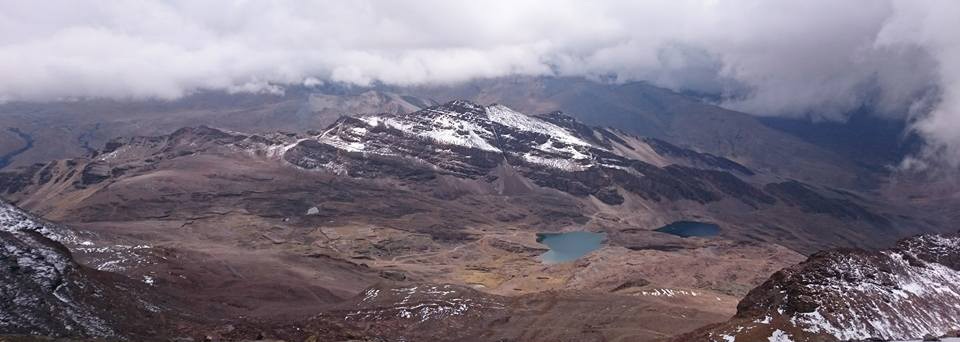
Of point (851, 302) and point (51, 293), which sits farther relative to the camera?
point (51, 293)

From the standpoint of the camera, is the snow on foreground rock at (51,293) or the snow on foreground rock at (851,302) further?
the snow on foreground rock at (51,293)

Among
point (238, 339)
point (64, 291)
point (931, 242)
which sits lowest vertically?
point (238, 339)

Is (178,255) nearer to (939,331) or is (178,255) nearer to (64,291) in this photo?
(64,291)

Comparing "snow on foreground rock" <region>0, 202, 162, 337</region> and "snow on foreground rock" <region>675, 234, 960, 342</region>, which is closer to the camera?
"snow on foreground rock" <region>675, 234, 960, 342</region>

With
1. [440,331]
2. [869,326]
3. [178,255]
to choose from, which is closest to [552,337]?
[440,331]

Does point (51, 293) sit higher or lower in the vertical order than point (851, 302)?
lower

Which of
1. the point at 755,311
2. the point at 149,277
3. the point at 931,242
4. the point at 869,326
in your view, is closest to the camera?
the point at 869,326

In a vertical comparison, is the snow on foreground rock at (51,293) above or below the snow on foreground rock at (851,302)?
below

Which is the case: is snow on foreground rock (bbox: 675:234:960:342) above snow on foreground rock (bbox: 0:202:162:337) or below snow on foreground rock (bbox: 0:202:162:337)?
above
